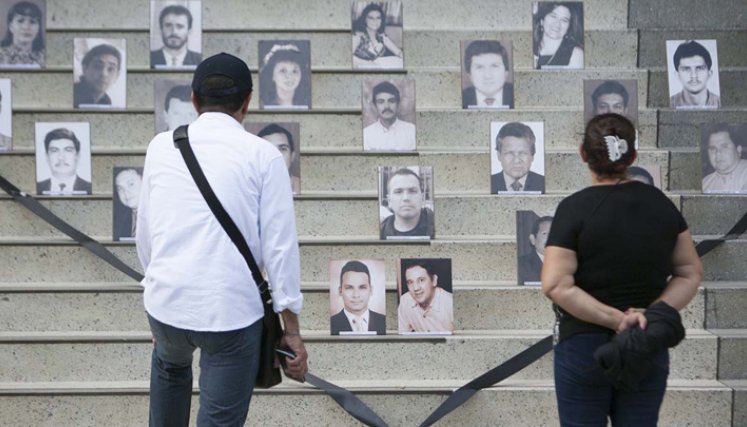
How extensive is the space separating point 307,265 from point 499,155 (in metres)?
1.18

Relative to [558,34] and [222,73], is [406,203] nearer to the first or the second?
[558,34]

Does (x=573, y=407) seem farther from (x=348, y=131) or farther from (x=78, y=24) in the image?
(x=78, y=24)

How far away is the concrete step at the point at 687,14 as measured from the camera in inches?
274

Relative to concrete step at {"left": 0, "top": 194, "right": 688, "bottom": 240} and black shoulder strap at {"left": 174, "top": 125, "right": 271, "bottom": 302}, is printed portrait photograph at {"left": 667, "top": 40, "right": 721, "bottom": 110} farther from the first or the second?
black shoulder strap at {"left": 174, "top": 125, "right": 271, "bottom": 302}

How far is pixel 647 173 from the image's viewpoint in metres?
6.05

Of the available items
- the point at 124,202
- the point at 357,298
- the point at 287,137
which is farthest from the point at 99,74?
the point at 357,298

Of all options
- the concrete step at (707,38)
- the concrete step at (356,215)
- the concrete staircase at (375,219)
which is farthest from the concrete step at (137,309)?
the concrete step at (707,38)

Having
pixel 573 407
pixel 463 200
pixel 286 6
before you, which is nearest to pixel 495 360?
pixel 463 200

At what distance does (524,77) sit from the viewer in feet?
21.7

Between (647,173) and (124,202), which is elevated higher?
(647,173)

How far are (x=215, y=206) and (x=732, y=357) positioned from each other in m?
3.00

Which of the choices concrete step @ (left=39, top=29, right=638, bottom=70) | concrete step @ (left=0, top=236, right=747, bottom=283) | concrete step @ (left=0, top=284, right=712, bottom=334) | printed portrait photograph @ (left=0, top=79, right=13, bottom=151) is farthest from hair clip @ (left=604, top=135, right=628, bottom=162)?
printed portrait photograph @ (left=0, top=79, right=13, bottom=151)

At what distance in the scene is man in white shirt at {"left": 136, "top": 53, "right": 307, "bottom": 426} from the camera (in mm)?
3461

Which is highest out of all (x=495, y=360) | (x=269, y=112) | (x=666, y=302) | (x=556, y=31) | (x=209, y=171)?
(x=556, y=31)
